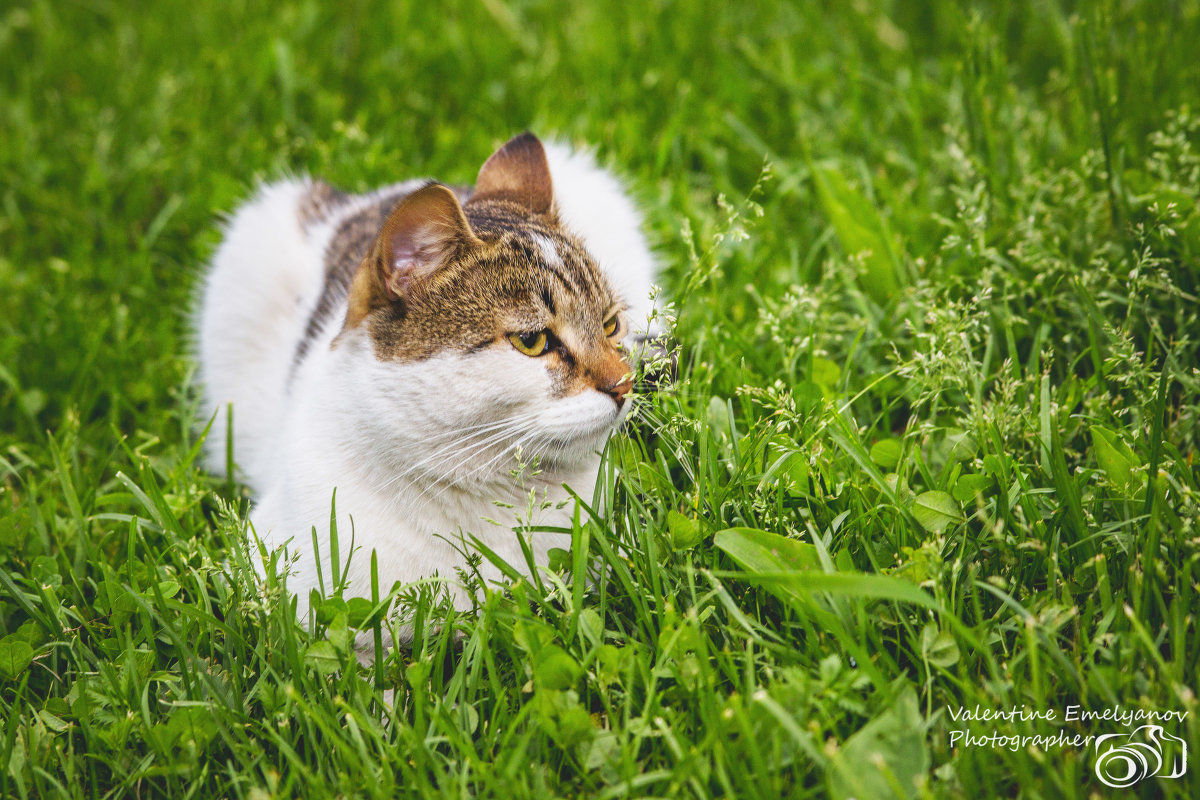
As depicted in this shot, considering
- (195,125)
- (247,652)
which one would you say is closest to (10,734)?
(247,652)

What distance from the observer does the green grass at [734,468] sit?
1.73 metres

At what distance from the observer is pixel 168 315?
3.45 meters

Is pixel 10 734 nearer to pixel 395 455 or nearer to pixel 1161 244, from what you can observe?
pixel 395 455

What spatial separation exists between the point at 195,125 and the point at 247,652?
3056mm

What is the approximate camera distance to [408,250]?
7.21 feet

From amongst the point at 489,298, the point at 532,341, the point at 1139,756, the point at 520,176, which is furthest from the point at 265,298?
the point at 1139,756

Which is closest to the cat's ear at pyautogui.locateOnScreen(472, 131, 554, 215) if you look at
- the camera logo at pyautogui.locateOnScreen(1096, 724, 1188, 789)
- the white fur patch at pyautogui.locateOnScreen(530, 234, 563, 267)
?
the white fur patch at pyautogui.locateOnScreen(530, 234, 563, 267)

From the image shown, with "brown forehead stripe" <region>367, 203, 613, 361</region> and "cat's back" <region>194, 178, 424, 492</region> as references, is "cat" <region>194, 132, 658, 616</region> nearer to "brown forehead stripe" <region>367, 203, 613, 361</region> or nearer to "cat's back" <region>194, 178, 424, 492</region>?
"brown forehead stripe" <region>367, 203, 613, 361</region>

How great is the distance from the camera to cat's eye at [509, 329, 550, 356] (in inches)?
84.6

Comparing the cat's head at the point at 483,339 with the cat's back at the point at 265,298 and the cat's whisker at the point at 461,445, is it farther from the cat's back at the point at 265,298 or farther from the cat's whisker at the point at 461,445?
the cat's back at the point at 265,298

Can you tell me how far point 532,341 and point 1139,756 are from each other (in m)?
1.52

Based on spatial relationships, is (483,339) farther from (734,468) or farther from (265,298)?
(265,298)

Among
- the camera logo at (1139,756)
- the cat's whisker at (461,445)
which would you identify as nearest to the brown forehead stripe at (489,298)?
the cat's whisker at (461,445)

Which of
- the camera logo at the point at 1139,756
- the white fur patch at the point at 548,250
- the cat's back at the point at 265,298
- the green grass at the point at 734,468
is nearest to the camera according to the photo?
the camera logo at the point at 1139,756
